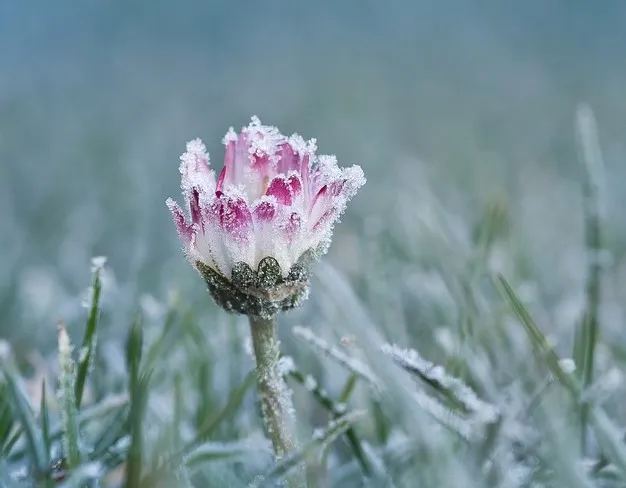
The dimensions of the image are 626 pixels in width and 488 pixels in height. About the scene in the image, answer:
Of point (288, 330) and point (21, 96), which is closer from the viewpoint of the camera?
→ point (288, 330)

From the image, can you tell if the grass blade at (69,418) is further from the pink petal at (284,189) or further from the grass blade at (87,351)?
the pink petal at (284,189)

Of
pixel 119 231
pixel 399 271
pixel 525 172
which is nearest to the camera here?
pixel 399 271

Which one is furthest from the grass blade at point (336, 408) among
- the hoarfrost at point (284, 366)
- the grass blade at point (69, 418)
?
the grass blade at point (69, 418)

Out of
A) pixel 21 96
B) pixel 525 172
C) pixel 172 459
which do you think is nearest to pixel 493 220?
pixel 172 459

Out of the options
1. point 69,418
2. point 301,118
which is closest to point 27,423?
point 69,418

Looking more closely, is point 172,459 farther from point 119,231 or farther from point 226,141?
point 119,231

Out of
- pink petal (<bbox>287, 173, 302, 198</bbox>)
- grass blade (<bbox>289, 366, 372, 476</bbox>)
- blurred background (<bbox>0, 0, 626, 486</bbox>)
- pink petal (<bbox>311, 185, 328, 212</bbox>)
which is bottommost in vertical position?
grass blade (<bbox>289, 366, 372, 476</bbox>)

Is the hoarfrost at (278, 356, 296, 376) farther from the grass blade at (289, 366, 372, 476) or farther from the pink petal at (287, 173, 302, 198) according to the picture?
the pink petal at (287, 173, 302, 198)

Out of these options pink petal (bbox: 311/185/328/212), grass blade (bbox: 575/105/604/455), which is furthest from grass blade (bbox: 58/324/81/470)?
grass blade (bbox: 575/105/604/455)
